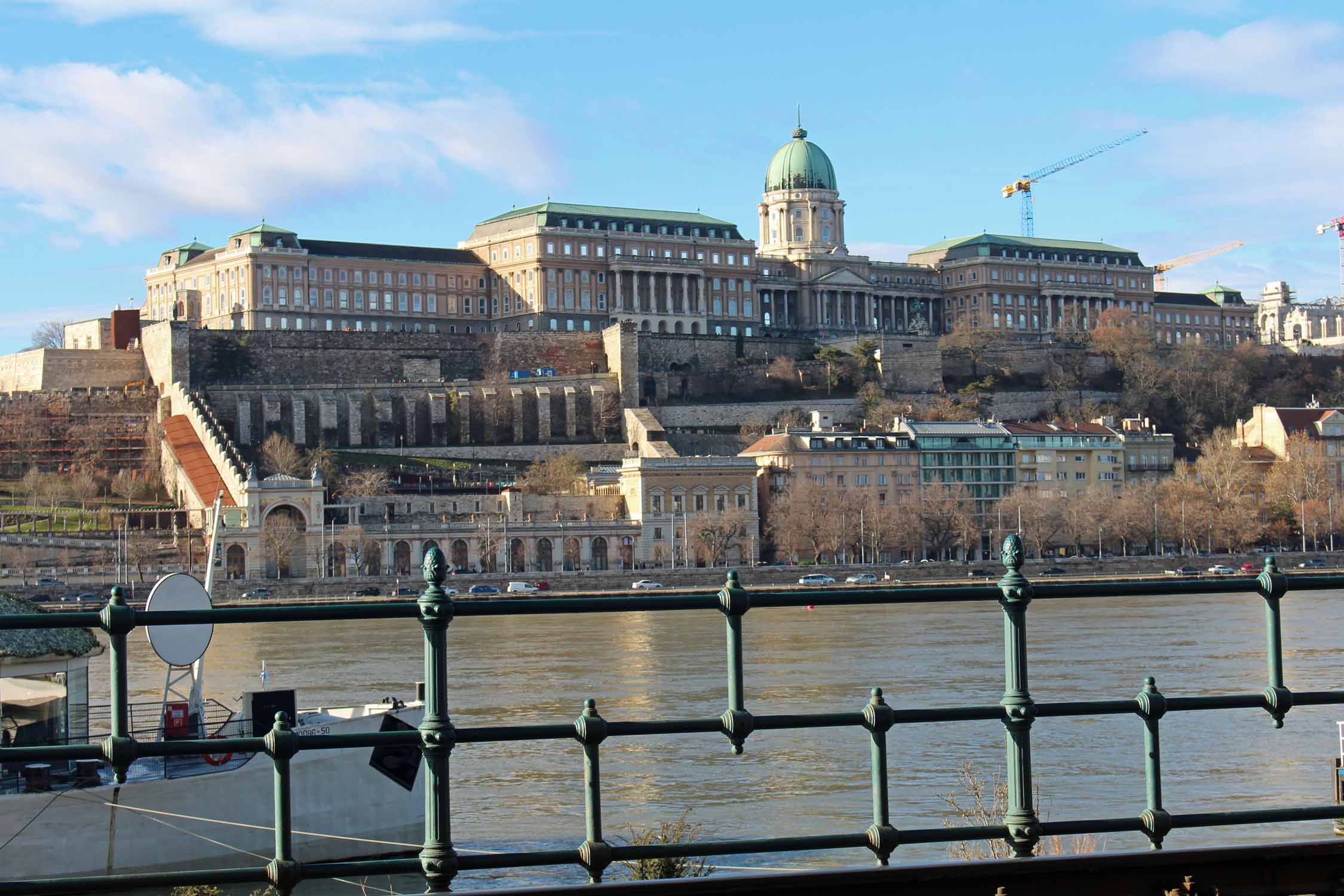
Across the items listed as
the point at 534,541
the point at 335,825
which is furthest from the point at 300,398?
the point at 335,825

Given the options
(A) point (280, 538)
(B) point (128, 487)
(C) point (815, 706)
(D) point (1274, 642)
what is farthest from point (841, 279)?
(D) point (1274, 642)

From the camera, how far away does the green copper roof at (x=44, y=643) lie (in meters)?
13.2

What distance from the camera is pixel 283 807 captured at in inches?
203

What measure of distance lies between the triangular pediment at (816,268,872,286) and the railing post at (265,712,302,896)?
10687 cm

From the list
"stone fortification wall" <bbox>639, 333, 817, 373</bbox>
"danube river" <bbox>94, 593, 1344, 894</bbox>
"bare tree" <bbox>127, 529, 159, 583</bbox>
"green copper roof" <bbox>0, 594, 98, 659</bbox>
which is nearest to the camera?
"green copper roof" <bbox>0, 594, 98, 659</bbox>

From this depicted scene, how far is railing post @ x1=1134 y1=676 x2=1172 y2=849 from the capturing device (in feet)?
18.6

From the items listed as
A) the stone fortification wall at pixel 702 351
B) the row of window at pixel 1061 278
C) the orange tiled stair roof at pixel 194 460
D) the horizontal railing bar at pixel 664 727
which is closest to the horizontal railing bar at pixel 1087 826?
the horizontal railing bar at pixel 664 727

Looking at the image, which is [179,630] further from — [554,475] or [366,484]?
[554,475]

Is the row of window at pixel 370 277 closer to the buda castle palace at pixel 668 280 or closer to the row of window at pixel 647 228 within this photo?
the buda castle palace at pixel 668 280

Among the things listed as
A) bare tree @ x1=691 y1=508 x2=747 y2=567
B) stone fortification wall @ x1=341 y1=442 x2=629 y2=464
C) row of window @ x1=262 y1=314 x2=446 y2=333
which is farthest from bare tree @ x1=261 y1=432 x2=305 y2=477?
bare tree @ x1=691 y1=508 x2=747 y2=567

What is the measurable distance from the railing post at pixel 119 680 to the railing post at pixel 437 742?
844mm

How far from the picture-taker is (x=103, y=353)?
284 ft

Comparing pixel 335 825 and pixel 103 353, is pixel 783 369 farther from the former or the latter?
pixel 335 825

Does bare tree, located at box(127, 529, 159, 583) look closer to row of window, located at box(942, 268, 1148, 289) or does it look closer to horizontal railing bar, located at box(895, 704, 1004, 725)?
horizontal railing bar, located at box(895, 704, 1004, 725)
